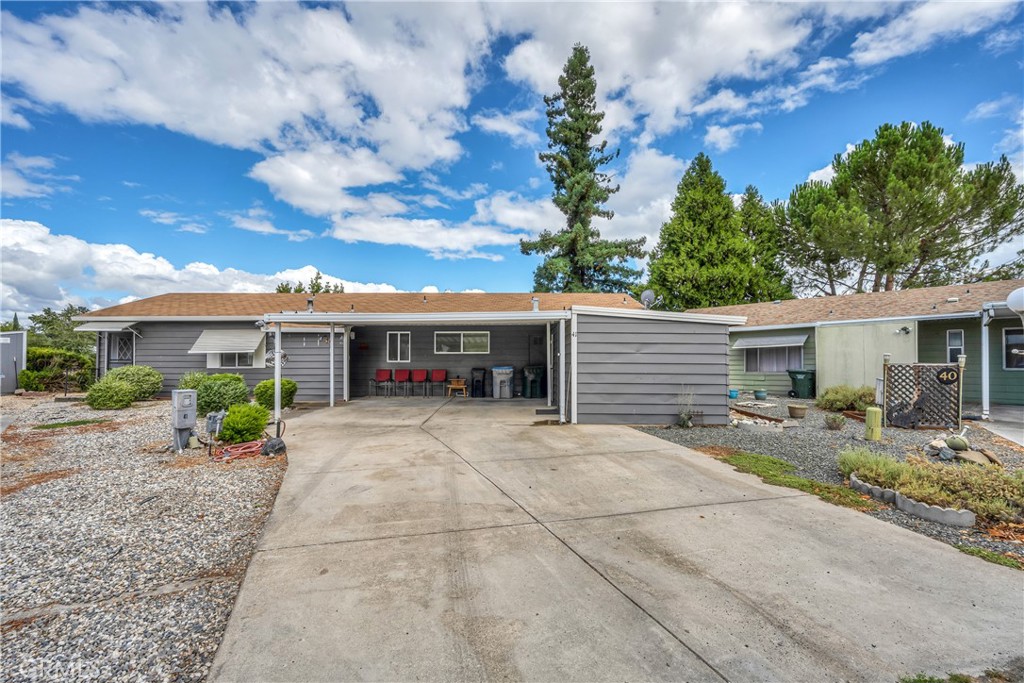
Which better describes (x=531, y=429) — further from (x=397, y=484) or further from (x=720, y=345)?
(x=720, y=345)

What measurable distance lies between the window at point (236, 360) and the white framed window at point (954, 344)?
763 inches

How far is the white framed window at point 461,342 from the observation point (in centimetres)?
1286

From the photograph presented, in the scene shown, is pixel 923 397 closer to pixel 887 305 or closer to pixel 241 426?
pixel 887 305

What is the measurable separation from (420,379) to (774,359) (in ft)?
37.3

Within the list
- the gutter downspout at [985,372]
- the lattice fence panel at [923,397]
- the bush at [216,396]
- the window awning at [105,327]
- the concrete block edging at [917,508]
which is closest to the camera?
the concrete block edging at [917,508]

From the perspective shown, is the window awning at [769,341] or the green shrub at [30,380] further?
the green shrub at [30,380]

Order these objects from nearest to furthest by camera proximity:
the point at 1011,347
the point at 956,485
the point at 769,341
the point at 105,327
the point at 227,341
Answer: the point at 956,485, the point at 1011,347, the point at 105,327, the point at 227,341, the point at 769,341

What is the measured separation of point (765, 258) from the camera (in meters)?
21.6

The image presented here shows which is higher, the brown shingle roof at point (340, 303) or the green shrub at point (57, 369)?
the brown shingle roof at point (340, 303)

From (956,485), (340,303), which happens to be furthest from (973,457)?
(340,303)

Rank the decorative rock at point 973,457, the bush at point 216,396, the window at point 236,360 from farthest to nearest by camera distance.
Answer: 1. the window at point 236,360
2. the bush at point 216,396
3. the decorative rock at point 973,457

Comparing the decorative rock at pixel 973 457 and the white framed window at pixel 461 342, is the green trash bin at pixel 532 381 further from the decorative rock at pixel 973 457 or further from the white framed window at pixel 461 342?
the decorative rock at pixel 973 457

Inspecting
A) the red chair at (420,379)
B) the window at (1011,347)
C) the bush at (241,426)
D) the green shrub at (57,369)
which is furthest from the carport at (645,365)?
the green shrub at (57,369)

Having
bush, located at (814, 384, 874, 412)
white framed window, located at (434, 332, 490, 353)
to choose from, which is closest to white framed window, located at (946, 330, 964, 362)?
bush, located at (814, 384, 874, 412)
